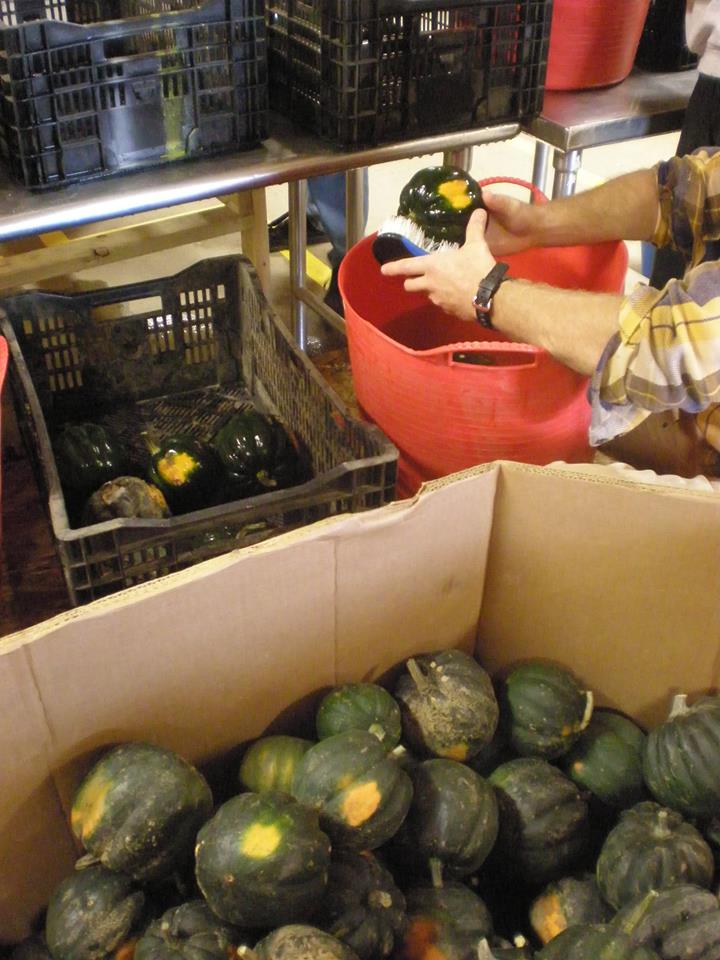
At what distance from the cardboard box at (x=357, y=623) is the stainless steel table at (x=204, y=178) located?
78 cm

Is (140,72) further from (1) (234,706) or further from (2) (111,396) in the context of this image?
(1) (234,706)

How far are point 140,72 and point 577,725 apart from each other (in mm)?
1191

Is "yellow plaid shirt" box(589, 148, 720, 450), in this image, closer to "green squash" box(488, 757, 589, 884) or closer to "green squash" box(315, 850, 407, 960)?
"green squash" box(488, 757, 589, 884)

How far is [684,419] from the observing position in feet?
5.06

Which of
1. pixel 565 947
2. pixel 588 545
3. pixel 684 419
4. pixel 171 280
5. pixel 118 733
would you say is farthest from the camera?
pixel 171 280

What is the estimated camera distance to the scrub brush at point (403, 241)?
1512 millimetres

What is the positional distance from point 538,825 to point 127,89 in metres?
1.26

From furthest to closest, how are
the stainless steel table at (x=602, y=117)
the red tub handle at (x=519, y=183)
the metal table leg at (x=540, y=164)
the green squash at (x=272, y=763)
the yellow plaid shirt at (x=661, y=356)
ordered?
the metal table leg at (x=540, y=164)
the stainless steel table at (x=602, y=117)
the red tub handle at (x=519, y=183)
the yellow plaid shirt at (x=661, y=356)
the green squash at (x=272, y=763)

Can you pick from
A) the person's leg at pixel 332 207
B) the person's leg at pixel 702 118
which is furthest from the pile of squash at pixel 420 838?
the person's leg at pixel 332 207

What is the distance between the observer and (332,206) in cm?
309

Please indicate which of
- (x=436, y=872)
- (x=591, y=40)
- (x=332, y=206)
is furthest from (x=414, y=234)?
(x=332, y=206)

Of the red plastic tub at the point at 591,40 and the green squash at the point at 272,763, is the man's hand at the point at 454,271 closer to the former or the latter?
the green squash at the point at 272,763

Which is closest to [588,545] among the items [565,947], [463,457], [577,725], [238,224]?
[577,725]

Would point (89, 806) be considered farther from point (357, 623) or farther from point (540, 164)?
point (540, 164)
